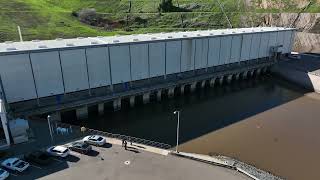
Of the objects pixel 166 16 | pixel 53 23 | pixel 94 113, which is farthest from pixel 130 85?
pixel 166 16

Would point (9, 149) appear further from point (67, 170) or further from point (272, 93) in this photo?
point (272, 93)

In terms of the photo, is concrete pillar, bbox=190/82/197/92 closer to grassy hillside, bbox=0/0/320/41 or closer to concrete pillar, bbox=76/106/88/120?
concrete pillar, bbox=76/106/88/120

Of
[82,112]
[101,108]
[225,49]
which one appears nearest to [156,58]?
[101,108]

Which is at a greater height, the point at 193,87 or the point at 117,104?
the point at 117,104

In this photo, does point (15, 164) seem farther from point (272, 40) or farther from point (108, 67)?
point (272, 40)

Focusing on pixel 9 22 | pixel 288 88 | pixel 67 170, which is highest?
pixel 9 22

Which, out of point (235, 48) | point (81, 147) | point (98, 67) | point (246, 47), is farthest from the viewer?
point (246, 47)

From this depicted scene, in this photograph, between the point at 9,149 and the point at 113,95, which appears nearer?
the point at 9,149
